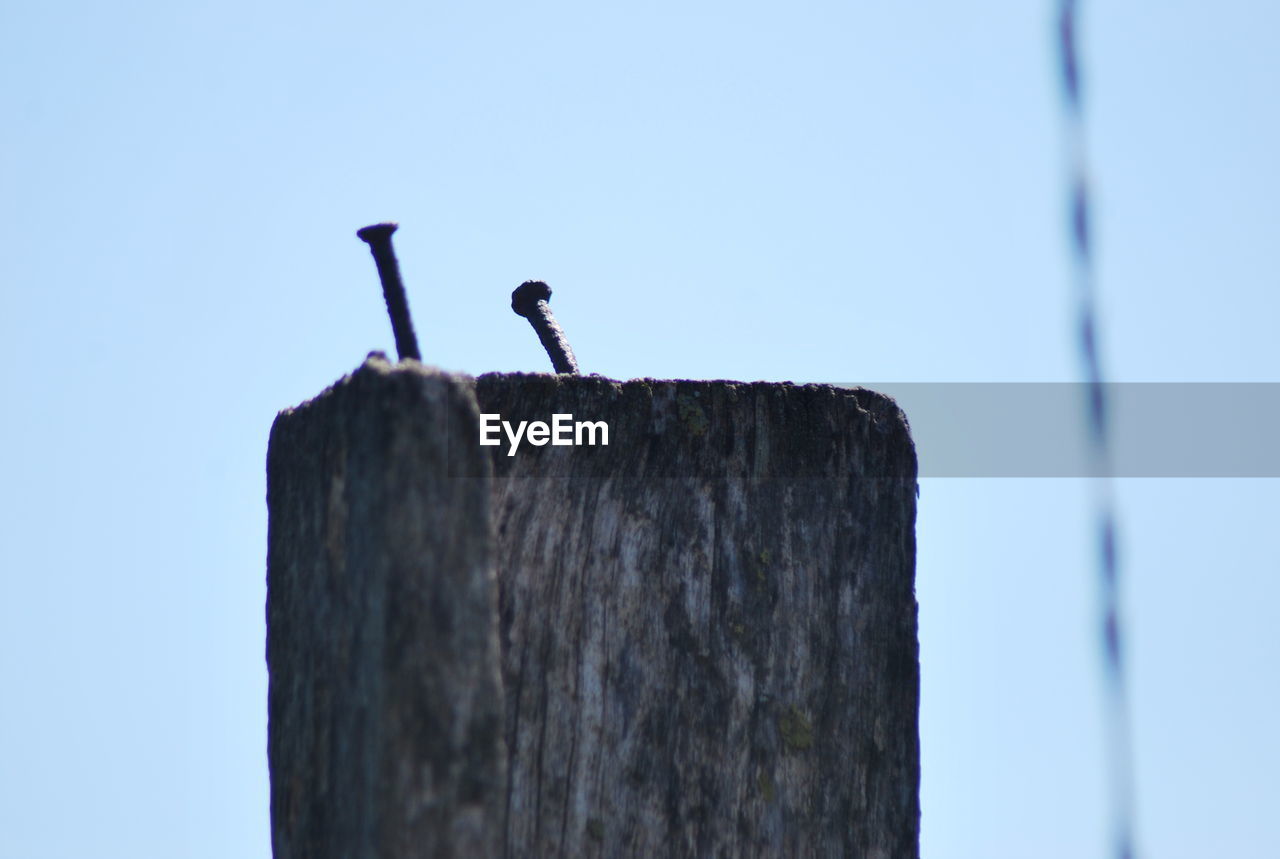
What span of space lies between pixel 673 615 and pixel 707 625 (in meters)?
0.06

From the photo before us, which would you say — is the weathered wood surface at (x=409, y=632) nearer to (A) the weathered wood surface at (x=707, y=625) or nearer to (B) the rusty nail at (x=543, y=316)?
(A) the weathered wood surface at (x=707, y=625)

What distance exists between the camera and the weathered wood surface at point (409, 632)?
5.97 ft

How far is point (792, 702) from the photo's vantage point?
231 centimetres

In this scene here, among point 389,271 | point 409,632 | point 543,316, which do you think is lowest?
point 409,632

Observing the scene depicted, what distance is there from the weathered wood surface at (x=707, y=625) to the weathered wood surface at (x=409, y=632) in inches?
9.7

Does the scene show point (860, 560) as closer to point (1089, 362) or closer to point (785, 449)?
point (785, 449)

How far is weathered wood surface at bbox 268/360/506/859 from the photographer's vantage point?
5.97ft

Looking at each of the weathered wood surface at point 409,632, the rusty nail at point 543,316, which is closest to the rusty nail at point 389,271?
the weathered wood surface at point 409,632

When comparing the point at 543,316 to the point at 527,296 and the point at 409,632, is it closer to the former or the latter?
the point at 527,296

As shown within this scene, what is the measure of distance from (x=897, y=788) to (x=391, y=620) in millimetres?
955

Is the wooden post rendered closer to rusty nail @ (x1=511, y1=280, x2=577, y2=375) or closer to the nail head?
rusty nail @ (x1=511, y1=280, x2=577, y2=375)

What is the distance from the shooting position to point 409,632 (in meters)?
1.84

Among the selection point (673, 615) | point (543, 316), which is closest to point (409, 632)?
point (673, 615)

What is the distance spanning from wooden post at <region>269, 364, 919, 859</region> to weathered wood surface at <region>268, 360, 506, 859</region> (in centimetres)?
2
